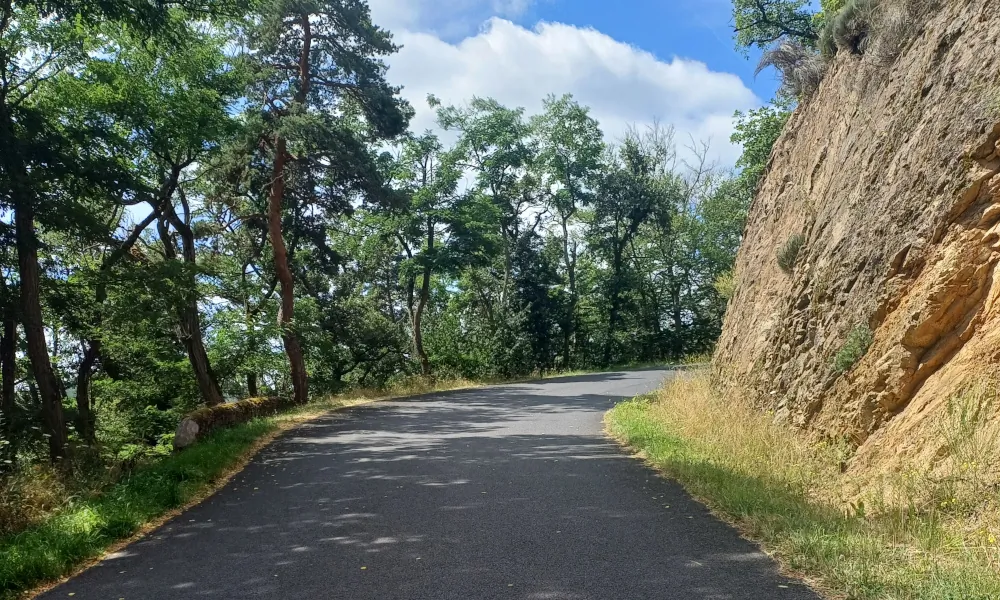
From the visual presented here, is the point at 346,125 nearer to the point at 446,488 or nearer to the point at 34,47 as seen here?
the point at 34,47

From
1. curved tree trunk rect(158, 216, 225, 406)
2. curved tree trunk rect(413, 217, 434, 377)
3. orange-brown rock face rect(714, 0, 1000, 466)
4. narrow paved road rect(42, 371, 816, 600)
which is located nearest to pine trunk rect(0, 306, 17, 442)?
curved tree trunk rect(158, 216, 225, 406)

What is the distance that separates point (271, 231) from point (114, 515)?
1506 centimetres

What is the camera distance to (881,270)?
27.0 feet

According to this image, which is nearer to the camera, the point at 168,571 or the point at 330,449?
the point at 168,571

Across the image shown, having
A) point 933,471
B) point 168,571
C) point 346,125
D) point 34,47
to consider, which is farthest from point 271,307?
point 933,471

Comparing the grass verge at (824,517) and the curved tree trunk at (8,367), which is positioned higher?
the curved tree trunk at (8,367)

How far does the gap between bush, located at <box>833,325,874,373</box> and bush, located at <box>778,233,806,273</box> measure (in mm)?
3205

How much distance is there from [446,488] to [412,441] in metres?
4.22

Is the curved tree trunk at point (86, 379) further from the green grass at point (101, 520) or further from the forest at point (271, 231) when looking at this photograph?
the green grass at point (101, 520)

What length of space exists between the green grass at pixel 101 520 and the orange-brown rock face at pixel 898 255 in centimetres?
731

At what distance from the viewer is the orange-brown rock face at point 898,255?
6844mm

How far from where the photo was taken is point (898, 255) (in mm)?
7941

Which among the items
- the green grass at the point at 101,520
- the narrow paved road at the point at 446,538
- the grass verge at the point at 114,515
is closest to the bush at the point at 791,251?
the narrow paved road at the point at 446,538

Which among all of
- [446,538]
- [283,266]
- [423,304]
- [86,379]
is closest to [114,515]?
[446,538]
